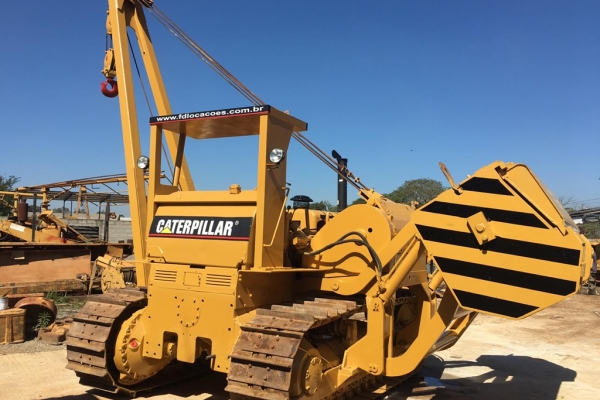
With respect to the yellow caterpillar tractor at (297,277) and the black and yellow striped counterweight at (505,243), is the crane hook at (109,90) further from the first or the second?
the black and yellow striped counterweight at (505,243)

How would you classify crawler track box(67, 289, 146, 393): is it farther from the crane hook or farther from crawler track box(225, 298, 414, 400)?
the crane hook

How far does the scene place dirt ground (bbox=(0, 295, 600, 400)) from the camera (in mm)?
6277

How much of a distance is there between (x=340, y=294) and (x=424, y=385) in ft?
→ 7.81

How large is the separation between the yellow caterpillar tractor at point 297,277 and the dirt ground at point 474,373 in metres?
0.53

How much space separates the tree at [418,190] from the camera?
4738 cm

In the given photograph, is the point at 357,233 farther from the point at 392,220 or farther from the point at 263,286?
the point at 263,286

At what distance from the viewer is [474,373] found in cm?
791

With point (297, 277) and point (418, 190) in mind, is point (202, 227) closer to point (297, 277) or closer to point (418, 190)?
point (297, 277)

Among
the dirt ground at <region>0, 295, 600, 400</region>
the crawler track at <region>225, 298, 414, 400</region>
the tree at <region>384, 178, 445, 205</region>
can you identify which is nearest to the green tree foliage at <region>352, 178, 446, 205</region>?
the tree at <region>384, 178, 445, 205</region>

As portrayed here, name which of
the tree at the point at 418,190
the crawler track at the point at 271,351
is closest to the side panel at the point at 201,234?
the crawler track at the point at 271,351

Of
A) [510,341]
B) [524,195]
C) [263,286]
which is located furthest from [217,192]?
[510,341]

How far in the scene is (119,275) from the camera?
11.8 metres

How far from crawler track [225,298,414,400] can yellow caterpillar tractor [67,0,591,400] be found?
0.01 m

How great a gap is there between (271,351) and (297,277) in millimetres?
1728
